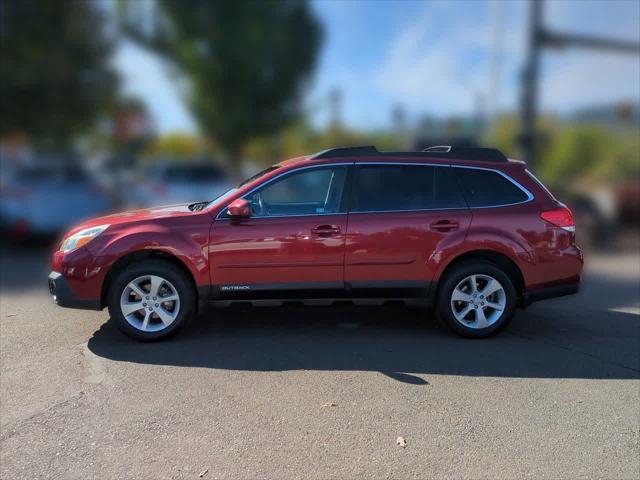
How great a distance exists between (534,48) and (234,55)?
919cm

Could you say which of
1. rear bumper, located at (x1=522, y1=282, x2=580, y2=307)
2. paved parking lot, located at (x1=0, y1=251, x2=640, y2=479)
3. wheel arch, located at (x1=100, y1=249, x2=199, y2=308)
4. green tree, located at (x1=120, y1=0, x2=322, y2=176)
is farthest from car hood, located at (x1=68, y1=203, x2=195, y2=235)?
green tree, located at (x1=120, y1=0, x2=322, y2=176)

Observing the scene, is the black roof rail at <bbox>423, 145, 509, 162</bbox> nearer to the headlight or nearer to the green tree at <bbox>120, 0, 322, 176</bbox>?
the headlight

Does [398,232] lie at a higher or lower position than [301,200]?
lower

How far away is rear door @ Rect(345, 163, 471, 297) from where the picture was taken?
5172mm

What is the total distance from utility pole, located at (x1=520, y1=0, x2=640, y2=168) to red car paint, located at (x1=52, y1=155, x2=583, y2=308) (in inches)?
350

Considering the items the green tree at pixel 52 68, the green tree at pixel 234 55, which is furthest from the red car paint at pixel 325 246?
the green tree at pixel 234 55

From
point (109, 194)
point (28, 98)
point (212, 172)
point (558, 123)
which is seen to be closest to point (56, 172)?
point (109, 194)

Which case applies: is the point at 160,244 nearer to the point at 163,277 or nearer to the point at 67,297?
the point at 163,277

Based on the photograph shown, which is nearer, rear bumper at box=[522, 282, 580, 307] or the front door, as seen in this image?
the front door

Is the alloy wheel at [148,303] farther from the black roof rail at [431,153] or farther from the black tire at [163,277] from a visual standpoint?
the black roof rail at [431,153]

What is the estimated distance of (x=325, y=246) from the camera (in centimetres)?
514

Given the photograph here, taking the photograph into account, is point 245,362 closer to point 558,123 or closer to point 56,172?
point 56,172

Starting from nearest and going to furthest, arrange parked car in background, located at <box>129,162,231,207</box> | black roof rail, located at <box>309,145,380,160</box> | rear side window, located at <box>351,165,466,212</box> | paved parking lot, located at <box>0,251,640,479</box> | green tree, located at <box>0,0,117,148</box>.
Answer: paved parking lot, located at <box>0,251,640,479</box> < rear side window, located at <box>351,165,466,212</box> < black roof rail, located at <box>309,145,380,160</box> < parked car in background, located at <box>129,162,231,207</box> < green tree, located at <box>0,0,117,148</box>

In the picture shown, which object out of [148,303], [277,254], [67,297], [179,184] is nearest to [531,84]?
[179,184]
